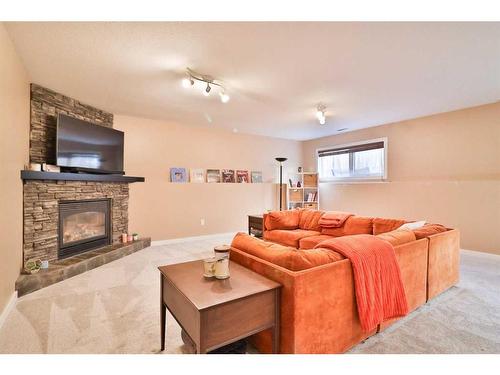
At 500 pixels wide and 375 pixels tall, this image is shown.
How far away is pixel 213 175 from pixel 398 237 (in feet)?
13.2

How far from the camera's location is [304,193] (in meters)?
6.59

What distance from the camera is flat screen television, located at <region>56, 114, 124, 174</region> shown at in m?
3.28

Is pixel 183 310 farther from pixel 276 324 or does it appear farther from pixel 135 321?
pixel 135 321

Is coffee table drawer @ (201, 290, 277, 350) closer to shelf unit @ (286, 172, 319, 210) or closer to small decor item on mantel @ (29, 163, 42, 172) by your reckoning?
small decor item on mantel @ (29, 163, 42, 172)

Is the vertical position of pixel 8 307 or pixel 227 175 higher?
pixel 227 175

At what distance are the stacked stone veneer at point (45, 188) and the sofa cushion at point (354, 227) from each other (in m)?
3.69

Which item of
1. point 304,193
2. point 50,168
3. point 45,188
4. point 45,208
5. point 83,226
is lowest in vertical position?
point 83,226

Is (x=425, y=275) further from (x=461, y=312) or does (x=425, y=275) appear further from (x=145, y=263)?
(x=145, y=263)

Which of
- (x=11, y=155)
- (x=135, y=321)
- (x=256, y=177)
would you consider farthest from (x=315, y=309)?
(x=256, y=177)

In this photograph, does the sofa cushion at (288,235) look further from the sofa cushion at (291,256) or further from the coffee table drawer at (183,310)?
the coffee table drawer at (183,310)

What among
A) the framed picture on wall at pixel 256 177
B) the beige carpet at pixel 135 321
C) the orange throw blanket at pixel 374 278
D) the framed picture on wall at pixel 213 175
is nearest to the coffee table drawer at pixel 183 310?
the beige carpet at pixel 135 321
